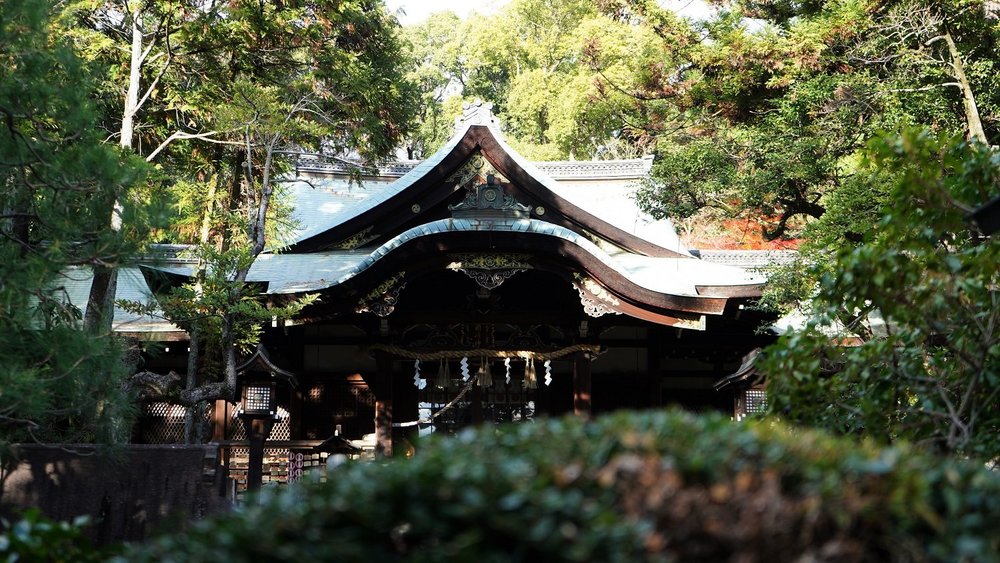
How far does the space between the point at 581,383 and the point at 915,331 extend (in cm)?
648

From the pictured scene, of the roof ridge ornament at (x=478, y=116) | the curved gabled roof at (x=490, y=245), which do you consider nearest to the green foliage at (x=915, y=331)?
the curved gabled roof at (x=490, y=245)

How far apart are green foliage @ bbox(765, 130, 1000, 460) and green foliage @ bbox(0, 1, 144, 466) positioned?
4379 millimetres

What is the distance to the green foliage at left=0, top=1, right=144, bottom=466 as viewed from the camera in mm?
6543

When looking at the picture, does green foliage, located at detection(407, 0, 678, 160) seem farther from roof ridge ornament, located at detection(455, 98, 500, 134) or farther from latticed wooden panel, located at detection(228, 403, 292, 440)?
latticed wooden panel, located at detection(228, 403, 292, 440)

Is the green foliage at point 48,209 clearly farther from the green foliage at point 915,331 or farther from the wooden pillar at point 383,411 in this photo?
the wooden pillar at point 383,411

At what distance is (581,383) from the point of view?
12281 mm

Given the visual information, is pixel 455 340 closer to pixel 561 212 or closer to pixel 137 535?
pixel 561 212

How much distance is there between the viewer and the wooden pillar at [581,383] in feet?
40.0

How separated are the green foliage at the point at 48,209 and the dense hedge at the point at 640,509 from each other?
4010 millimetres

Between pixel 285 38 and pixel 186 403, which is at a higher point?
pixel 285 38

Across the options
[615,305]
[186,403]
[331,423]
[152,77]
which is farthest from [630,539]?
[152,77]

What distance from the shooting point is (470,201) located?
1220 cm

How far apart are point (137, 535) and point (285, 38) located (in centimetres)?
685

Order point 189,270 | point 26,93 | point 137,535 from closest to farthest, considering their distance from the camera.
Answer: point 26,93, point 137,535, point 189,270
